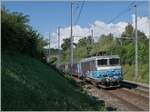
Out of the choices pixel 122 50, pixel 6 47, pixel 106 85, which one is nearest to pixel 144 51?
pixel 122 50

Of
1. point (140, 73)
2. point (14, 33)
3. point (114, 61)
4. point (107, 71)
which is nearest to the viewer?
point (14, 33)

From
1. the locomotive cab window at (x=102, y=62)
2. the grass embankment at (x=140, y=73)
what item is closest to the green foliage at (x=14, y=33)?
the locomotive cab window at (x=102, y=62)

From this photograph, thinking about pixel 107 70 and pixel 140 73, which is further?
pixel 140 73

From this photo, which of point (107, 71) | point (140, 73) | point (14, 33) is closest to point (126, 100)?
point (14, 33)

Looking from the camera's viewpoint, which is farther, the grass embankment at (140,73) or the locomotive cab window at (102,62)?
the grass embankment at (140,73)

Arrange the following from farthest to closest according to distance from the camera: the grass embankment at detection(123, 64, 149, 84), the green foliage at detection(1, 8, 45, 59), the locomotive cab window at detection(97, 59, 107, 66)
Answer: the grass embankment at detection(123, 64, 149, 84), the locomotive cab window at detection(97, 59, 107, 66), the green foliage at detection(1, 8, 45, 59)

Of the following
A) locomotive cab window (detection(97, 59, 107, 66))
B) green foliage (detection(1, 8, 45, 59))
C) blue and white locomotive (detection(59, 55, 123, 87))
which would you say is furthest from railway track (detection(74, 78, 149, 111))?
green foliage (detection(1, 8, 45, 59))

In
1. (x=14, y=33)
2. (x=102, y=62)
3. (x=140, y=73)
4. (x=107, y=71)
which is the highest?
(x=14, y=33)

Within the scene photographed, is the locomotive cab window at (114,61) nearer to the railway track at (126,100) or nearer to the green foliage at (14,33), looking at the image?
the railway track at (126,100)

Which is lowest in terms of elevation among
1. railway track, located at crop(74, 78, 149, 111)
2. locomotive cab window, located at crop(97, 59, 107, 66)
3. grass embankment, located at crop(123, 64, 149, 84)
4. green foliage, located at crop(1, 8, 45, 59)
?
railway track, located at crop(74, 78, 149, 111)

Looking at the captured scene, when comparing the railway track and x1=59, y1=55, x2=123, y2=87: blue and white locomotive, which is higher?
x1=59, y1=55, x2=123, y2=87: blue and white locomotive

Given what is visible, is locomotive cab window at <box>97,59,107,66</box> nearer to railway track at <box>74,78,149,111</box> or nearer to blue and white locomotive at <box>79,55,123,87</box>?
blue and white locomotive at <box>79,55,123,87</box>

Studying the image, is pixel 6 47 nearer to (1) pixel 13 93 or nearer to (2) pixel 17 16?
(2) pixel 17 16

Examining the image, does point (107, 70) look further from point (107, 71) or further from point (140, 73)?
point (140, 73)
